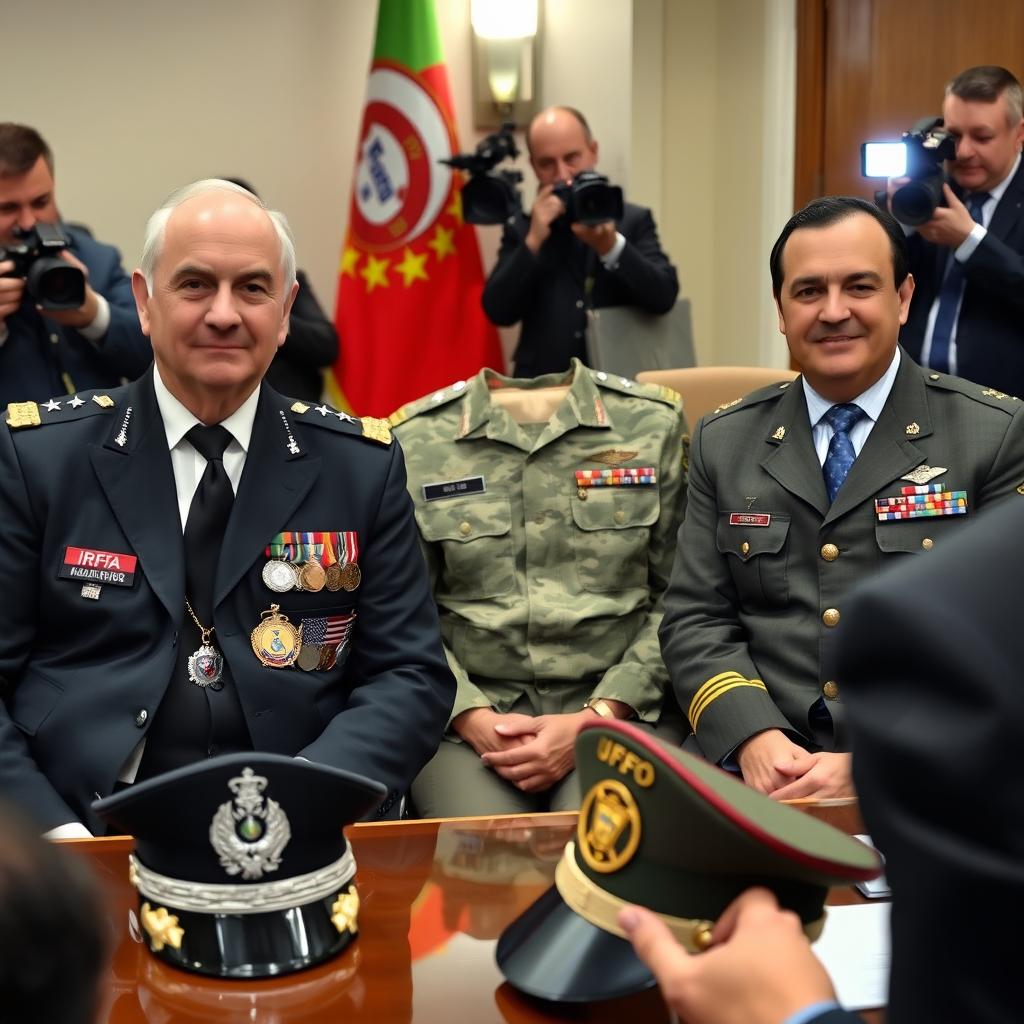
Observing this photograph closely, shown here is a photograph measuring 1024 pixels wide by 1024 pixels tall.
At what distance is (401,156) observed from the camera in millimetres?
4703

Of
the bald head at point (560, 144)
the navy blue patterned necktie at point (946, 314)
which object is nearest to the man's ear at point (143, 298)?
the navy blue patterned necktie at point (946, 314)

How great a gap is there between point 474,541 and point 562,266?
5.77ft

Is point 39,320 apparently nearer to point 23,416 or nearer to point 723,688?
point 23,416

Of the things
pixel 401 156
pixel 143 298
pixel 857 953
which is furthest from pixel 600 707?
pixel 401 156

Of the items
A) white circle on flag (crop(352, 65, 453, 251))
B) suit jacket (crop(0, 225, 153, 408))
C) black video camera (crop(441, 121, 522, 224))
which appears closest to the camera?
suit jacket (crop(0, 225, 153, 408))

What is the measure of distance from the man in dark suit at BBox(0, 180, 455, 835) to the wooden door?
2.92 m

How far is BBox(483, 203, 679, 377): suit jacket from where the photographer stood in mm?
3877

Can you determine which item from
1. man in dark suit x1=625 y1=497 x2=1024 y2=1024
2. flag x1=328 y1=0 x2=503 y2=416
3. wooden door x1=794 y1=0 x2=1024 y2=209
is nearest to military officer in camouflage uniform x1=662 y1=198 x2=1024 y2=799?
man in dark suit x1=625 y1=497 x2=1024 y2=1024

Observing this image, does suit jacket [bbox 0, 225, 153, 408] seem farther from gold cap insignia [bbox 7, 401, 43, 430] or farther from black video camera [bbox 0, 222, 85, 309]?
gold cap insignia [bbox 7, 401, 43, 430]

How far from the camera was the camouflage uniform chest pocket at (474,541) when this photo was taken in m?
2.45

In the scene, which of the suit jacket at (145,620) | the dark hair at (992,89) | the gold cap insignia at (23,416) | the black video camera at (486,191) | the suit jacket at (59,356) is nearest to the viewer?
the suit jacket at (145,620)

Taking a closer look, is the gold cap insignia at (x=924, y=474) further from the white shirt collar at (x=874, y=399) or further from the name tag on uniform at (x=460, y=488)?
the name tag on uniform at (x=460, y=488)

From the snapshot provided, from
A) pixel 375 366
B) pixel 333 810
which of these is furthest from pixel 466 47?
pixel 333 810

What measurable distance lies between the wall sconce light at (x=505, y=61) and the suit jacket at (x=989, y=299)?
2.08 meters
